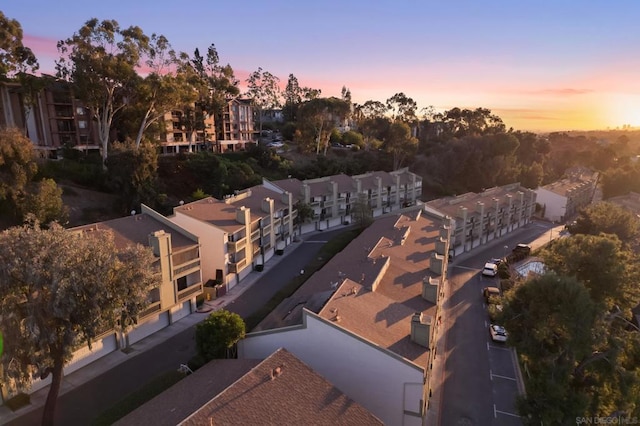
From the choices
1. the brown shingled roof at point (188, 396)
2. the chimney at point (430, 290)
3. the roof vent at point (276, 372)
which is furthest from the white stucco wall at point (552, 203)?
the roof vent at point (276, 372)

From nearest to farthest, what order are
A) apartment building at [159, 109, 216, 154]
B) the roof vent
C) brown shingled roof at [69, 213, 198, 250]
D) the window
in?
the roof vent → brown shingled roof at [69, 213, 198, 250] → the window → apartment building at [159, 109, 216, 154]

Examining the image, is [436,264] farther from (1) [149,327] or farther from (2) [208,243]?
(1) [149,327]

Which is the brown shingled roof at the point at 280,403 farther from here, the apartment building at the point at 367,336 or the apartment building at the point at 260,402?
the apartment building at the point at 367,336

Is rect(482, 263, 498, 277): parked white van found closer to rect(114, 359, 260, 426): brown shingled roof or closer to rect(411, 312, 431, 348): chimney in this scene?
rect(411, 312, 431, 348): chimney

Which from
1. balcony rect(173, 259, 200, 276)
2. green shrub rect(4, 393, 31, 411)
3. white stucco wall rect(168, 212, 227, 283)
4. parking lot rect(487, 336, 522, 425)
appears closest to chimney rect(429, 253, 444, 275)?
parking lot rect(487, 336, 522, 425)

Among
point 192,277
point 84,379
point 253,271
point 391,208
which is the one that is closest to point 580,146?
point 391,208

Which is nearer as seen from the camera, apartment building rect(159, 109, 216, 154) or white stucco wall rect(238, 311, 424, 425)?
white stucco wall rect(238, 311, 424, 425)
